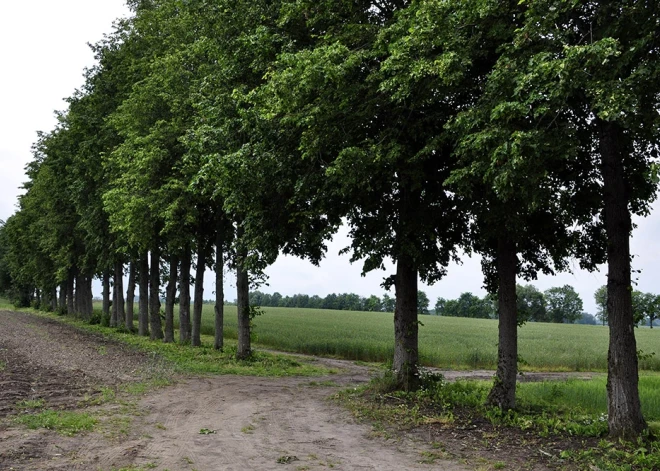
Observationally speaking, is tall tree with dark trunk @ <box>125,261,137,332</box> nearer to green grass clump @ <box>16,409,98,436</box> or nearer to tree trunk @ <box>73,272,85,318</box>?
tree trunk @ <box>73,272,85,318</box>

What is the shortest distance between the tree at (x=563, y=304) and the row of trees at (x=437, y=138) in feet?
409

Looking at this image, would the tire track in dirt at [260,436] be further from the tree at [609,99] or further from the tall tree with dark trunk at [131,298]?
the tall tree with dark trunk at [131,298]

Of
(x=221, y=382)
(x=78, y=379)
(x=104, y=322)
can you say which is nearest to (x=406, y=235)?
(x=221, y=382)

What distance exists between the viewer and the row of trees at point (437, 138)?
25.5 ft

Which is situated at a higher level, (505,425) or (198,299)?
(198,299)

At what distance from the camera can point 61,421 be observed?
30.8 feet

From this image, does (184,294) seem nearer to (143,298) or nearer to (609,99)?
(143,298)

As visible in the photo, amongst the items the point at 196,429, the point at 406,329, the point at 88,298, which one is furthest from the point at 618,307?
the point at 88,298

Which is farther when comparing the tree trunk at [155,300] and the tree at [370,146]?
the tree trunk at [155,300]

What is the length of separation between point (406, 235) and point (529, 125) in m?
3.88

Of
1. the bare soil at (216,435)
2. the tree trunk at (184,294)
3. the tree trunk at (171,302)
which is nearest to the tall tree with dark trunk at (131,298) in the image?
the tree trunk at (171,302)

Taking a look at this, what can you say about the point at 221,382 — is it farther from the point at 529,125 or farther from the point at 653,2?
the point at 653,2

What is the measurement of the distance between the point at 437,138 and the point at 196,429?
21.2ft

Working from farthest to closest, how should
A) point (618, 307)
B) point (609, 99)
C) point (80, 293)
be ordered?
point (80, 293), point (618, 307), point (609, 99)
